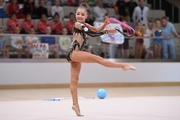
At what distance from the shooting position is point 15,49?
379 inches

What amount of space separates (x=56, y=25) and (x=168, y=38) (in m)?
3.18

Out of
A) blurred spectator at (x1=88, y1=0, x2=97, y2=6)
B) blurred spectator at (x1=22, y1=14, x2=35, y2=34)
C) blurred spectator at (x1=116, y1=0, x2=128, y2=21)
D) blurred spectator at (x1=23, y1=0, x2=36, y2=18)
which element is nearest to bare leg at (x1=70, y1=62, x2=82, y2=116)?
blurred spectator at (x1=22, y1=14, x2=35, y2=34)

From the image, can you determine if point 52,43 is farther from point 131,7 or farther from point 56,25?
Answer: point 131,7

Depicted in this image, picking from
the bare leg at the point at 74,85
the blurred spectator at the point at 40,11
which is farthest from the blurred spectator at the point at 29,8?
the bare leg at the point at 74,85

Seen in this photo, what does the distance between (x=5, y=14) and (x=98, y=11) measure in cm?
286

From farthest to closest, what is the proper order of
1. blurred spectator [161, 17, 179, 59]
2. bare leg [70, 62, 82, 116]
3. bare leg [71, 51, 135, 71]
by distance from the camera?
blurred spectator [161, 17, 179, 59] < bare leg [70, 62, 82, 116] < bare leg [71, 51, 135, 71]

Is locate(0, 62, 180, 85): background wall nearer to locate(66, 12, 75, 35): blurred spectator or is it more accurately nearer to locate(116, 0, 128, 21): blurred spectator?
locate(66, 12, 75, 35): blurred spectator

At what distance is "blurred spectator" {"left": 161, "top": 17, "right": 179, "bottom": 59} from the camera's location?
10.7m

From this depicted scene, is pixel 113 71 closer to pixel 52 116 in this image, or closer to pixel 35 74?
pixel 35 74

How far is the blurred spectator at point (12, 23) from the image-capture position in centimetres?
997

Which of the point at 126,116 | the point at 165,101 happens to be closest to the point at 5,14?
the point at 165,101

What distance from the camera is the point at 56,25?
35.1 feet

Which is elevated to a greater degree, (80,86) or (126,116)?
(126,116)

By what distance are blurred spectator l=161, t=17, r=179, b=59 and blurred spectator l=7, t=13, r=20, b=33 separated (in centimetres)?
411
